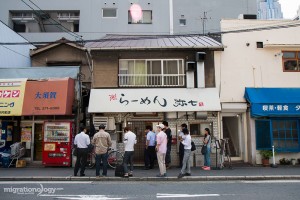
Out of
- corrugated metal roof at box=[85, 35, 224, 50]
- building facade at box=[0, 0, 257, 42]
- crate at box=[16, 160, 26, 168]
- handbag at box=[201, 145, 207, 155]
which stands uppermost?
building facade at box=[0, 0, 257, 42]

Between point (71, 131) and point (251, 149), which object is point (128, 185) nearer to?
point (71, 131)

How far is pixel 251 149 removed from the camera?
16281mm

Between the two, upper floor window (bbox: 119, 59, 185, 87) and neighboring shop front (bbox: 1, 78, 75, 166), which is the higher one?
upper floor window (bbox: 119, 59, 185, 87)

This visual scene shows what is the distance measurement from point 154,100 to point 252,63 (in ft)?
19.1

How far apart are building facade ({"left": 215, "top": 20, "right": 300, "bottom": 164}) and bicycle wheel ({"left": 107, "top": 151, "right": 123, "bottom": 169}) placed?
575 cm

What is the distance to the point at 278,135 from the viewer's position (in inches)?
650

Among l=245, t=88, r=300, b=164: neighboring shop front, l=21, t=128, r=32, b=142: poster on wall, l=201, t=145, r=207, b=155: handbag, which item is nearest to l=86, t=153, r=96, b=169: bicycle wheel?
l=21, t=128, r=32, b=142: poster on wall

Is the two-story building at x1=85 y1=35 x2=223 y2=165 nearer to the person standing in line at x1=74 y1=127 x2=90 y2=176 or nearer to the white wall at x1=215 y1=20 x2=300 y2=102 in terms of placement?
the white wall at x1=215 y1=20 x2=300 y2=102

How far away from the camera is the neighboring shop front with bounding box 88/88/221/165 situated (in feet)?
51.4

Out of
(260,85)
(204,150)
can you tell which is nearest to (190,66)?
(260,85)

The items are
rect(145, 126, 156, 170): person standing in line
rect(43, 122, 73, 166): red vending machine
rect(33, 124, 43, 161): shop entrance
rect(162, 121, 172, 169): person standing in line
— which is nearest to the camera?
rect(162, 121, 172, 169): person standing in line

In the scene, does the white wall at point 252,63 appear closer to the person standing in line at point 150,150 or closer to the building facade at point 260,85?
the building facade at point 260,85

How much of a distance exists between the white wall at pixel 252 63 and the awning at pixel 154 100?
1200mm

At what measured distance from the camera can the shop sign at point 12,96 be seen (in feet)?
51.5
